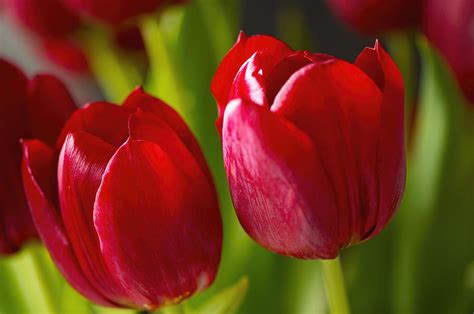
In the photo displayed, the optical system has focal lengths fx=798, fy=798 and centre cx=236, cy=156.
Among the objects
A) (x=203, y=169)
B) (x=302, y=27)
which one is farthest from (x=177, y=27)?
(x=203, y=169)

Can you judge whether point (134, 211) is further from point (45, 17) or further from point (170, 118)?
point (45, 17)

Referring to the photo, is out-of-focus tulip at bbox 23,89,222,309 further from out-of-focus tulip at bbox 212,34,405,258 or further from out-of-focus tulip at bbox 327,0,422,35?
out-of-focus tulip at bbox 327,0,422,35

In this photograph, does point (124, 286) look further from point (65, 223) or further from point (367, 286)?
point (367, 286)

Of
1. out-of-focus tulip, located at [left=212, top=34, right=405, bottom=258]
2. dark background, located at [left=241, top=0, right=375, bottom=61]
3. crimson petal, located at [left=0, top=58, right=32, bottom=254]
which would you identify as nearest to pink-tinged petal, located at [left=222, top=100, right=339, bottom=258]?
out-of-focus tulip, located at [left=212, top=34, right=405, bottom=258]

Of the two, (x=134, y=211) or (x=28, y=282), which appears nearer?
(x=134, y=211)

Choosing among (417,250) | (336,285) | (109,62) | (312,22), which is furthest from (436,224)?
(312,22)
